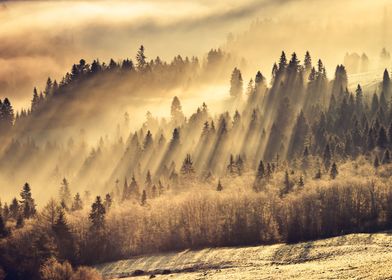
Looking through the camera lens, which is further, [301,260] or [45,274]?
[45,274]

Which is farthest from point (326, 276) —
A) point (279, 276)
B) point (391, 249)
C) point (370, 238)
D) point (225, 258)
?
point (225, 258)

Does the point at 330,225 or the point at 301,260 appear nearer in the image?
the point at 301,260

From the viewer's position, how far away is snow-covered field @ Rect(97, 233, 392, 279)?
149 metres

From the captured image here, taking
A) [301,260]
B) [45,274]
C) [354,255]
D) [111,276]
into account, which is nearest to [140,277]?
[111,276]

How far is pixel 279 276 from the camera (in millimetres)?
154875

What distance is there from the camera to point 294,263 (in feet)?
566

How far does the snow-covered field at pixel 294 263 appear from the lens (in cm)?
14900

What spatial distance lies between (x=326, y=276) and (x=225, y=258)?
49404 mm

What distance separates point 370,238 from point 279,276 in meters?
35.1

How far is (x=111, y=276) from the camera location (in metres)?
196

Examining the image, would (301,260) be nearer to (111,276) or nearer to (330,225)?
(330,225)

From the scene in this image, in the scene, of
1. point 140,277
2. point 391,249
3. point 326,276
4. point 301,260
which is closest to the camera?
point 326,276

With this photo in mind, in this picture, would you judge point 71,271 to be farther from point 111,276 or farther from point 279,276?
point 279,276

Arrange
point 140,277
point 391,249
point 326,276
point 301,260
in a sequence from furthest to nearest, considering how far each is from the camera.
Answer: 1. point 140,277
2. point 301,260
3. point 391,249
4. point 326,276
